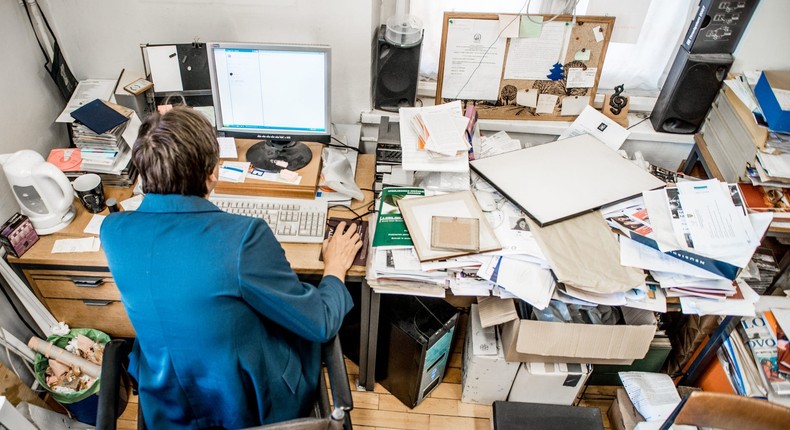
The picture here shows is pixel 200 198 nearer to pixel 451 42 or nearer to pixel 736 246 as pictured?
pixel 451 42

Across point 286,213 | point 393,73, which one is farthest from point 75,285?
point 393,73

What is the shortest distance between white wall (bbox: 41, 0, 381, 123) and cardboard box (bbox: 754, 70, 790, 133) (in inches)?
53.3

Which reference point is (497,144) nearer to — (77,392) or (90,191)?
(90,191)

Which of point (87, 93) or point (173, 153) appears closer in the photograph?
point (173, 153)

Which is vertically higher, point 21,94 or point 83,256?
point 21,94

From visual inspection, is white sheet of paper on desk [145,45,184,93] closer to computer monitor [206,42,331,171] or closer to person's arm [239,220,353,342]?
computer monitor [206,42,331,171]

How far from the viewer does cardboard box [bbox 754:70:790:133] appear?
1.60 meters

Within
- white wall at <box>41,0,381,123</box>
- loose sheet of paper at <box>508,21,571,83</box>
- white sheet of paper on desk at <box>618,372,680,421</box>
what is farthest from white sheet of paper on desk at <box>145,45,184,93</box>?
white sheet of paper on desk at <box>618,372,680,421</box>

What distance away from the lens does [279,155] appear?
6.28ft

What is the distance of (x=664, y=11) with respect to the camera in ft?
6.77

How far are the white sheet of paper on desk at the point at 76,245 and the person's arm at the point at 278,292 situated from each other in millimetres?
852

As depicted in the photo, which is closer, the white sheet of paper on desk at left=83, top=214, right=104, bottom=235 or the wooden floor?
the white sheet of paper on desk at left=83, top=214, right=104, bottom=235

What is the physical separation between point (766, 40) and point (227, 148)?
1991 millimetres

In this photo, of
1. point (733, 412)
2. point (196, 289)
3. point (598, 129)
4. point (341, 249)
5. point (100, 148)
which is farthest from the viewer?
point (598, 129)
